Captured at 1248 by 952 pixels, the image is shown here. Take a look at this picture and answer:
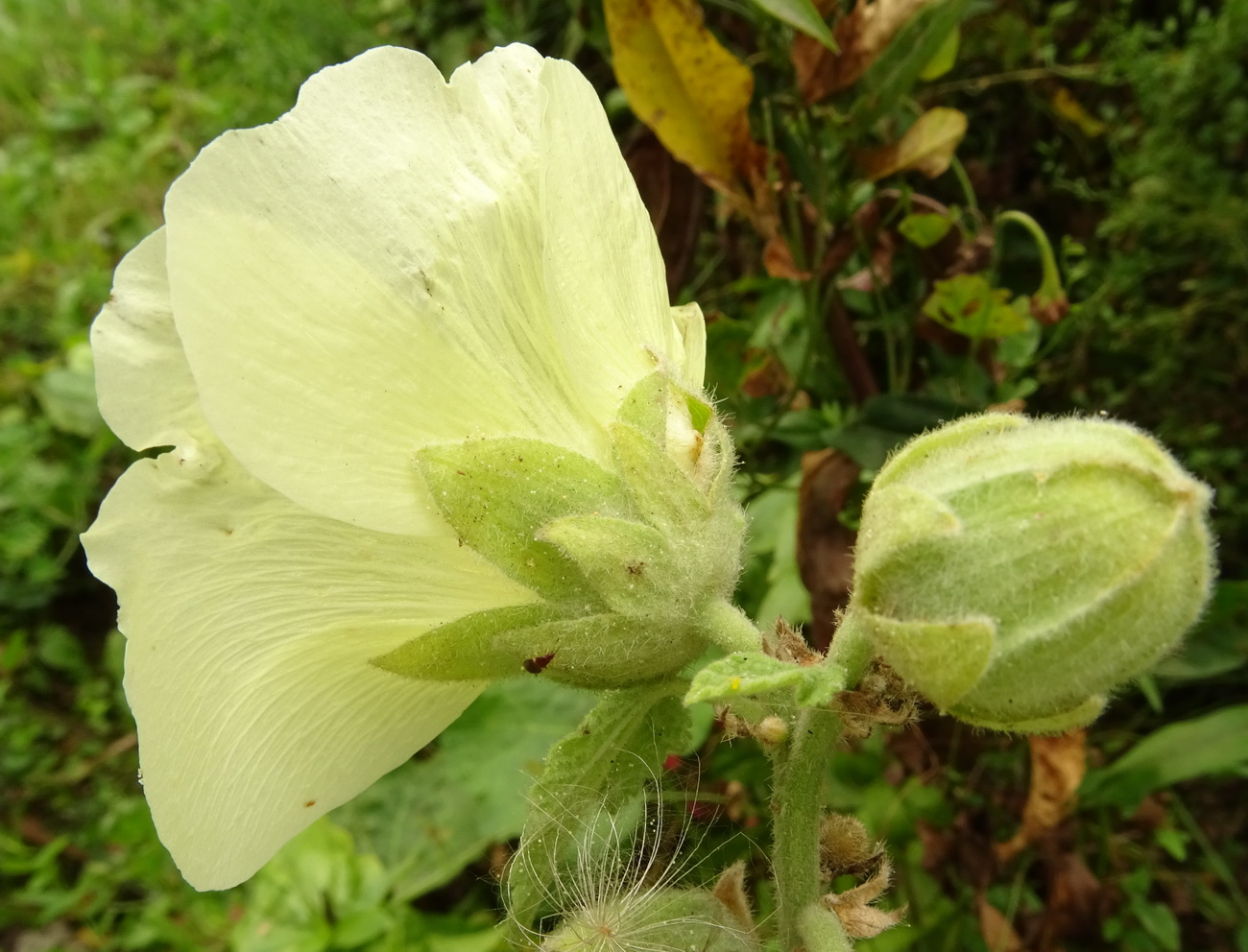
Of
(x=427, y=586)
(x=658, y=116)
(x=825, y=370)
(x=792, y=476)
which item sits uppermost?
(x=658, y=116)

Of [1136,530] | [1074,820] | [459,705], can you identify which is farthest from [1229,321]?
[459,705]

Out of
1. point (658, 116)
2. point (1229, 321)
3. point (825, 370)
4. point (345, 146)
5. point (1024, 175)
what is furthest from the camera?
point (1024, 175)

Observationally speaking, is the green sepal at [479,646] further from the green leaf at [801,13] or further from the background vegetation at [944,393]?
the green leaf at [801,13]

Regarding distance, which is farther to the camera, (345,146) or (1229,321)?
(1229,321)

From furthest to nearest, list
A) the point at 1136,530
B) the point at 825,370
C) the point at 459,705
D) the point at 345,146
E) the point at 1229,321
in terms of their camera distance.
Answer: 1. the point at 1229,321
2. the point at 825,370
3. the point at 459,705
4. the point at 345,146
5. the point at 1136,530

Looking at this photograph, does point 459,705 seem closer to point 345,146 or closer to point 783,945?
point 783,945

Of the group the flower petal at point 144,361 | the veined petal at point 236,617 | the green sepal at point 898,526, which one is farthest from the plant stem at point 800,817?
the flower petal at point 144,361

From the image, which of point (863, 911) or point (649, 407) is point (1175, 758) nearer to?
point (863, 911)

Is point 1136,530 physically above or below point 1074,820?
above
